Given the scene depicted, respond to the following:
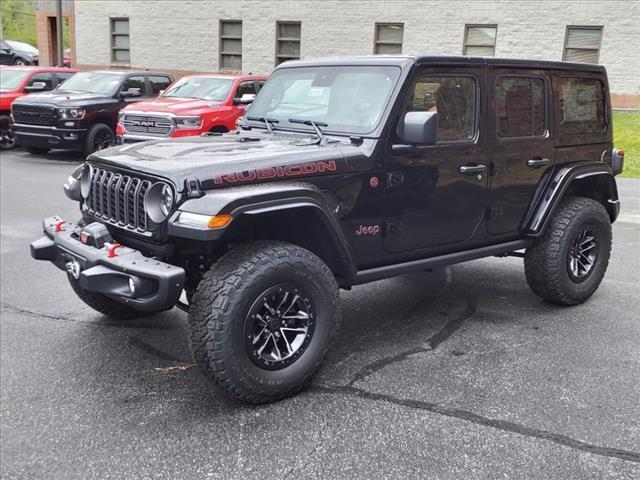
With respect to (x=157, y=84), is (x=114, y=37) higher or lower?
higher

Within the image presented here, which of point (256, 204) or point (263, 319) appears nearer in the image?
point (256, 204)

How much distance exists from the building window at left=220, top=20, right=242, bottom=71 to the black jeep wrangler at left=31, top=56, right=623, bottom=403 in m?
20.9

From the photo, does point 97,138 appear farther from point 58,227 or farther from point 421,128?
point 421,128

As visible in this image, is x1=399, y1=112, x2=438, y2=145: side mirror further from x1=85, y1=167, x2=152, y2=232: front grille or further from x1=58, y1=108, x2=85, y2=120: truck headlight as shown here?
x1=58, y1=108, x2=85, y2=120: truck headlight

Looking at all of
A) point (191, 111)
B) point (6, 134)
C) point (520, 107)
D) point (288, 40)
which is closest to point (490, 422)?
point (520, 107)

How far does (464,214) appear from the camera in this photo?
14.7ft

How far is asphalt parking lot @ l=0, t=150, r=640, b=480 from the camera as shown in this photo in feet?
10.1

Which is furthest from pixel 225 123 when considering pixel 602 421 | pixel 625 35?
pixel 625 35

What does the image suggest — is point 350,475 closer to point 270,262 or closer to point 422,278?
point 270,262

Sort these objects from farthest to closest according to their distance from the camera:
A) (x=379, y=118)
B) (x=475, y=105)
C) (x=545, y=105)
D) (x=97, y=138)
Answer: (x=97, y=138) < (x=545, y=105) < (x=475, y=105) < (x=379, y=118)

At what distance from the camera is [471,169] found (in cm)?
443

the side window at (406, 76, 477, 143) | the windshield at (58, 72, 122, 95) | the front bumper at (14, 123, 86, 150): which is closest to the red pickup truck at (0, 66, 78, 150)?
the windshield at (58, 72, 122, 95)

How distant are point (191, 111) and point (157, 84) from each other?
11.7ft

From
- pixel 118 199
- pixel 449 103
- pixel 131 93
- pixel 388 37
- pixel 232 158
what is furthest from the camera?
pixel 388 37
